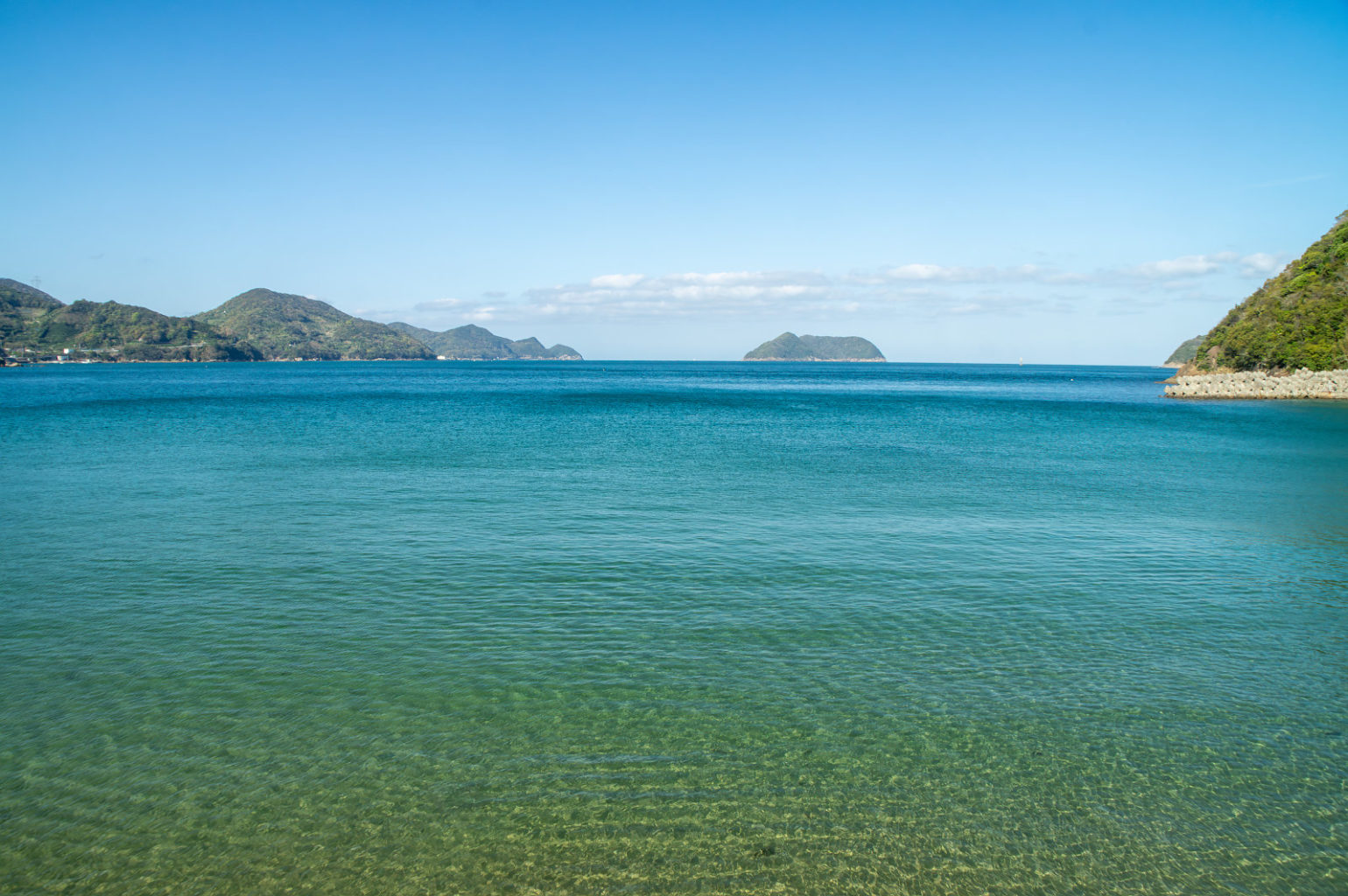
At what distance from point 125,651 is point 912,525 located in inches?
627

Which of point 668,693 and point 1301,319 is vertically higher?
point 1301,319

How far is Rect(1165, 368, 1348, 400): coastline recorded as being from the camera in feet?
202

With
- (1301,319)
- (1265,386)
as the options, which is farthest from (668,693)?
(1301,319)

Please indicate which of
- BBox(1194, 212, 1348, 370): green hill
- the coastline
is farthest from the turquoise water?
BBox(1194, 212, 1348, 370): green hill

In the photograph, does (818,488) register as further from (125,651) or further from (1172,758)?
(125,651)

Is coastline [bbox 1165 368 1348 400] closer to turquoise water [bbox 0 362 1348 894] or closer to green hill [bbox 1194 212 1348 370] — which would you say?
green hill [bbox 1194 212 1348 370]

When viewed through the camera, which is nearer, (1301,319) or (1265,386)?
(1265,386)

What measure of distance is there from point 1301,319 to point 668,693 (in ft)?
276

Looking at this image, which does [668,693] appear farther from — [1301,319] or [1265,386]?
[1301,319]

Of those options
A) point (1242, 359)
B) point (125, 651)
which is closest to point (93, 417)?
point (125, 651)

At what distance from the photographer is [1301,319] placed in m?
68.9

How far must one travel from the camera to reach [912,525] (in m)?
18.8

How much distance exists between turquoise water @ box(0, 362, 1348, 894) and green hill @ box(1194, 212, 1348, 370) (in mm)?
60540

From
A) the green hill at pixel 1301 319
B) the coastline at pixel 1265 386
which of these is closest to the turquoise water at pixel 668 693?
Result: the coastline at pixel 1265 386
